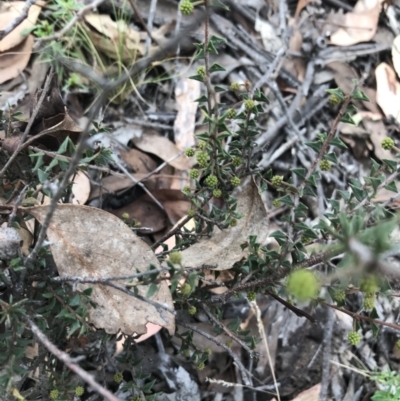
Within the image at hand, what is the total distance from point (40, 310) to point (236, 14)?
75.7 inches

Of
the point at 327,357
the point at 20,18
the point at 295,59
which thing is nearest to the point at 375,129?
the point at 295,59

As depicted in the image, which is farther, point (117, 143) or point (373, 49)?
point (373, 49)

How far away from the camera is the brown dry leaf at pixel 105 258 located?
4.53ft

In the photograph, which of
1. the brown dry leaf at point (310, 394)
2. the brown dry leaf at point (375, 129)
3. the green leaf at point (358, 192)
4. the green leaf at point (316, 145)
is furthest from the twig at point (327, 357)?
the brown dry leaf at point (375, 129)

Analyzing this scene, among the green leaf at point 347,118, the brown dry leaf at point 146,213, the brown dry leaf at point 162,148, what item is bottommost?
the brown dry leaf at point 146,213

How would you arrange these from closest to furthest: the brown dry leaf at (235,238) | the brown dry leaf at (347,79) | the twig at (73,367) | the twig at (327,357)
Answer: the twig at (73,367), the brown dry leaf at (235,238), the twig at (327,357), the brown dry leaf at (347,79)

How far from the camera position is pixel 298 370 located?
203 cm

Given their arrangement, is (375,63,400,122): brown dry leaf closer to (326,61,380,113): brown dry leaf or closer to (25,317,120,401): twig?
(326,61,380,113): brown dry leaf

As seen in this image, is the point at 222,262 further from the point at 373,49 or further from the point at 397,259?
the point at 373,49

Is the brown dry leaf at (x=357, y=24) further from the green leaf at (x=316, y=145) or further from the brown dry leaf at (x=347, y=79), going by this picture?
the green leaf at (x=316, y=145)

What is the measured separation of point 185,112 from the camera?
8.10 ft

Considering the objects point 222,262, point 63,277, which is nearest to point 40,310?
point 63,277

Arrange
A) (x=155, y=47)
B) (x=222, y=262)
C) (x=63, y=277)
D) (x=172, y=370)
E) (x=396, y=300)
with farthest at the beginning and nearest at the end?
(x=155, y=47) < (x=396, y=300) < (x=172, y=370) < (x=222, y=262) < (x=63, y=277)

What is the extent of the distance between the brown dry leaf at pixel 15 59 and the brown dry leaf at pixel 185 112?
0.73 meters
